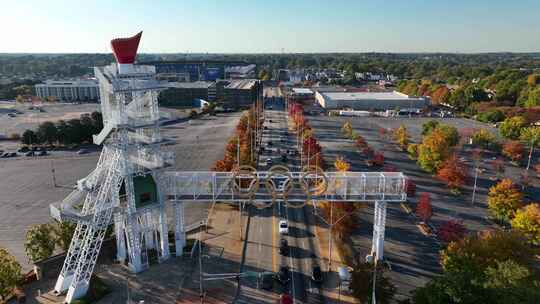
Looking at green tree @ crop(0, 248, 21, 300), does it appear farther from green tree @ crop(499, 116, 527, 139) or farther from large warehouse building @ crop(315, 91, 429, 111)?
large warehouse building @ crop(315, 91, 429, 111)

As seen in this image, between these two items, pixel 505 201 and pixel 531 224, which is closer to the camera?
pixel 531 224

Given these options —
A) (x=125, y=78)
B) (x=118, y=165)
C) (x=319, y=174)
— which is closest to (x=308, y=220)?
(x=319, y=174)

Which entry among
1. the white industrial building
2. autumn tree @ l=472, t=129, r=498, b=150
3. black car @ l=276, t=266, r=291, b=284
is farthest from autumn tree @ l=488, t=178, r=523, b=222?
the white industrial building

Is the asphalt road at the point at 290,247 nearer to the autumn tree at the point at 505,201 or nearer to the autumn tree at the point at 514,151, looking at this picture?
the autumn tree at the point at 505,201

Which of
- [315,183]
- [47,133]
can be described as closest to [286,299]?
[315,183]

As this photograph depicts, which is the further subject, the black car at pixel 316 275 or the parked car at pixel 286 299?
the black car at pixel 316 275

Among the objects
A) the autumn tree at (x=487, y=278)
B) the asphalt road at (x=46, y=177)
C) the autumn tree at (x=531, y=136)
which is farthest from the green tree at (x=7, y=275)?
the autumn tree at (x=531, y=136)

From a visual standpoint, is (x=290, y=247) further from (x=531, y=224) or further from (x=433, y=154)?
(x=433, y=154)
